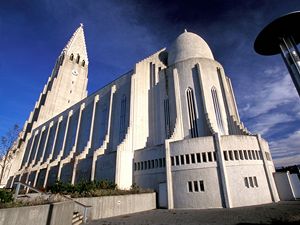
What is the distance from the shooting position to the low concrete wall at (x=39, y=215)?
746cm

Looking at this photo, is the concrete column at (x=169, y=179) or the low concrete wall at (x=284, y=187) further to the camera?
the concrete column at (x=169, y=179)

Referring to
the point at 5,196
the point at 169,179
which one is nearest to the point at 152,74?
the point at 169,179

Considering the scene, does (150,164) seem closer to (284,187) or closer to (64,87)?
(284,187)

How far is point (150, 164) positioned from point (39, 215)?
54.7 feet

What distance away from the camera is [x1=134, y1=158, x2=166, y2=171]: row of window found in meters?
23.2

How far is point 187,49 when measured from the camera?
114 feet

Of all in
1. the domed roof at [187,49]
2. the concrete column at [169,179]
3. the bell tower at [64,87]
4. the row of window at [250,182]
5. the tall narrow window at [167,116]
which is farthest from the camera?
the bell tower at [64,87]

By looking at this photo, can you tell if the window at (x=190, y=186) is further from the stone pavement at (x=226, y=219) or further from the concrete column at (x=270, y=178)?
the concrete column at (x=270, y=178)

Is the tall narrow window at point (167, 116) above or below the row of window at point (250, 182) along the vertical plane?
above

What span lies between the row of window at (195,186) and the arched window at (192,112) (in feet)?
26.3

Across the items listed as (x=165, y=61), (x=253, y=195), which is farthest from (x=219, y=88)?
(x=253, y=195)

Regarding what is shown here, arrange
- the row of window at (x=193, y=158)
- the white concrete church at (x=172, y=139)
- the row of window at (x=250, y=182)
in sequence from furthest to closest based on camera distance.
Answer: the row of window at (x=193, y=158), the white concrete church at (x=172, y=139), the row of window at (x=250, y=182)

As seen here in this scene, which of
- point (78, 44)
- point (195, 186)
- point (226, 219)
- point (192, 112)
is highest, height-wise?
point (78, 44)

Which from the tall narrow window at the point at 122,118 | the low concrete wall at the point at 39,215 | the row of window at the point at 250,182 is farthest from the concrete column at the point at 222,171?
the tall narrow window at the point at 122,118
